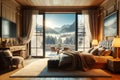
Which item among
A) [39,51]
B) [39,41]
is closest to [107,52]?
[39,41]

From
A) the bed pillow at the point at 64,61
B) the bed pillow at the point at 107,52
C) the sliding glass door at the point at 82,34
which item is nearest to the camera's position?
the bed pillow at the point at 64,61

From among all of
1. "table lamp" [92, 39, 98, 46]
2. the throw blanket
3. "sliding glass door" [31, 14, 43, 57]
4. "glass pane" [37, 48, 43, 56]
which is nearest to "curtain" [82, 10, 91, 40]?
"table lamp" [92, 39, 98, 46]

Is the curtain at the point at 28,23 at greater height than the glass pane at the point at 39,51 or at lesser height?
greater

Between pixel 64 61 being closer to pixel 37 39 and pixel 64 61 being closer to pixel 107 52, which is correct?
pixel 107 52

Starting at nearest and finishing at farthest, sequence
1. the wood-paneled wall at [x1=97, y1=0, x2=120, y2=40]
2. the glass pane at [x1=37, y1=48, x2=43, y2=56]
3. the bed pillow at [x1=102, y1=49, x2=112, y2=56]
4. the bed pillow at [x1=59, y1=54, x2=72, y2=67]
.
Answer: the bed pillow at [x1=59, y1=54, x2=72, y2=67]
the bed pillow at [x1=102, y1=49, x2=112, y2=56]
the wood-paneled wall at [x1=97, y1=0, x2=120, y2=40]
the glass pane at [x1=37, y1=48, x2=43, y2=56]

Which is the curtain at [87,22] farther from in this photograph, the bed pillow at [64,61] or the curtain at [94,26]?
the bed pillow at [64,61]

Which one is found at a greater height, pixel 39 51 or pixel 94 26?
pixel 94 26

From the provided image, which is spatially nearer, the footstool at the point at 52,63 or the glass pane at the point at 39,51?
the footstool at the point at 52,63

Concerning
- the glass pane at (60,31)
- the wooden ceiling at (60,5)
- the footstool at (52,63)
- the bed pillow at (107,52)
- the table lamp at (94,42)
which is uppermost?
the wooden ceiling at (60,5)

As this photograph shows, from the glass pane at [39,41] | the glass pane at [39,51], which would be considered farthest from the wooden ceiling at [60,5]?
the glass pane at [39,51]

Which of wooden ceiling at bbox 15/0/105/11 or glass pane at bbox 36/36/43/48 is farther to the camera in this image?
glass pane at bbox 36/36/43/48

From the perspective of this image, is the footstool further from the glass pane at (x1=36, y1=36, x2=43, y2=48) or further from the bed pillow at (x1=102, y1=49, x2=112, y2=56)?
the glass pane at (x1=36, y1=36, x2=43, y2=48)

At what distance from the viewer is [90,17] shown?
1021 cm

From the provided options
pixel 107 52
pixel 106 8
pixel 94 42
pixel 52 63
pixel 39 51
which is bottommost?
pixel 52 63
